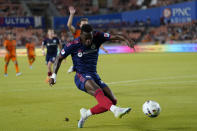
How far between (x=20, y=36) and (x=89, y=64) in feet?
155

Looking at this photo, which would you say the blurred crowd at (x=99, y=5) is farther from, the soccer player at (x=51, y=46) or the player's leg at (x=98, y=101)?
the player's leg at (x=98, y=101)

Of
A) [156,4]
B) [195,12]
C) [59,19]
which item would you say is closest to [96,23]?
[59,19]

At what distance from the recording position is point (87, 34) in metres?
7.45

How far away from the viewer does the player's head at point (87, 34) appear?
7.42 m

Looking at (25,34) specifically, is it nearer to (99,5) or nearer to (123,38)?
(99,5)

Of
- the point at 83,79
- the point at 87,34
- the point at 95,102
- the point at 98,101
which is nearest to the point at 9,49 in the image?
the point at 95,102

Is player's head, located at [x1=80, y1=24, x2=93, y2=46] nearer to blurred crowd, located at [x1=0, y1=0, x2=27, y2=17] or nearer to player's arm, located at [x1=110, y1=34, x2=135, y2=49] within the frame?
player's arm, located at [x1=110, y1=34, x2=135, y2=49]

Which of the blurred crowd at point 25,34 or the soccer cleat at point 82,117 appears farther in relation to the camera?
the blurred crowd at point 25,34

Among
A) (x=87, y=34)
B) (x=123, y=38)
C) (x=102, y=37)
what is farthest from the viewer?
(x=123, y=38)

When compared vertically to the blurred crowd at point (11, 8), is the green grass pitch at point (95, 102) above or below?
above

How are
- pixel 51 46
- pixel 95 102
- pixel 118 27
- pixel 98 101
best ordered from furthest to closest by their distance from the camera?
1. pixel 118 27
2. pixel 51 46
3. pixel 95 102
4. pixel 98 101

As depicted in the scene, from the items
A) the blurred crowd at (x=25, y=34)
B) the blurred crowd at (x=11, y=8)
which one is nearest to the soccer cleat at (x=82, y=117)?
the blurred crowd at (x=25, y=34)

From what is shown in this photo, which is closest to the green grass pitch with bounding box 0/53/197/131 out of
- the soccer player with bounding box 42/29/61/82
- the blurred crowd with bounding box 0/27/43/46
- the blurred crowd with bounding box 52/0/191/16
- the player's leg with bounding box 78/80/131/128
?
the player's leg with bounding box 78/80/131/128

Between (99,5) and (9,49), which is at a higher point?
(9,49)
